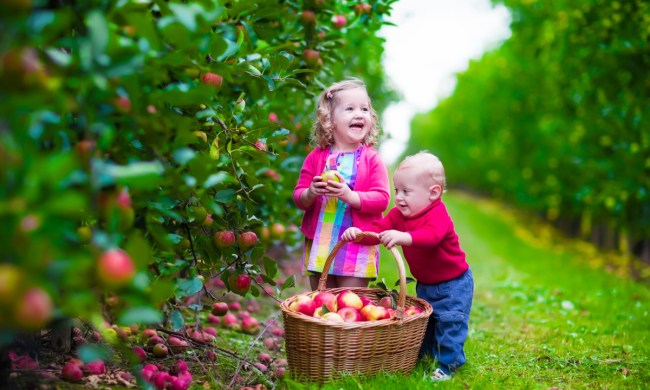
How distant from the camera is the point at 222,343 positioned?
3.58 meters

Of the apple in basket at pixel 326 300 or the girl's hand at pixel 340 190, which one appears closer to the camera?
the apple in basket at pixel 326 300

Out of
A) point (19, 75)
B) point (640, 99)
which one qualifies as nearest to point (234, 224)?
point (19, 75)

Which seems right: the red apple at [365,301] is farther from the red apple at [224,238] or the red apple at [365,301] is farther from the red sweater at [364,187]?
the red apple at [224,238]

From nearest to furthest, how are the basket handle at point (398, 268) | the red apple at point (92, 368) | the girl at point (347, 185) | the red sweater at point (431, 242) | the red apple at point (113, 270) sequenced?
the red apple at point (113, 270)
the red apple at point (92, 368)
the basket handle at point (398, 268)
the red sweater at point (431, 242)
the girl at point (347, 185)

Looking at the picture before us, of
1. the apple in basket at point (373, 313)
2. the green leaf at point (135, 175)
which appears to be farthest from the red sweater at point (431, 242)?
the green leaf at point (135, 175)

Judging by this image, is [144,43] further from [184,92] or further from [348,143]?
[348,143]

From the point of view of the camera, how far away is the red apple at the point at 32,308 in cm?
136

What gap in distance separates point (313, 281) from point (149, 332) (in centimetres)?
96

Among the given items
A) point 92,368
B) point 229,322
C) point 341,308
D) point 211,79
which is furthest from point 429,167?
point 92,368

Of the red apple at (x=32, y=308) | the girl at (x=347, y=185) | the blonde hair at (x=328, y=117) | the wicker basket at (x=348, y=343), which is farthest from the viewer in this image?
the blonde hair at (x=328, y=117)

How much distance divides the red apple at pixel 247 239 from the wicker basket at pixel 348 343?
339 mm

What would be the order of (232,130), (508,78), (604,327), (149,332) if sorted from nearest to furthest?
(232,130), (149,332), (604,327), (508,78)

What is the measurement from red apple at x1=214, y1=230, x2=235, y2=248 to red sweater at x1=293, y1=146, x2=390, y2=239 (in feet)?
2.17

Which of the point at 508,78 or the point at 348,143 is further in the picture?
the point at 508,78
